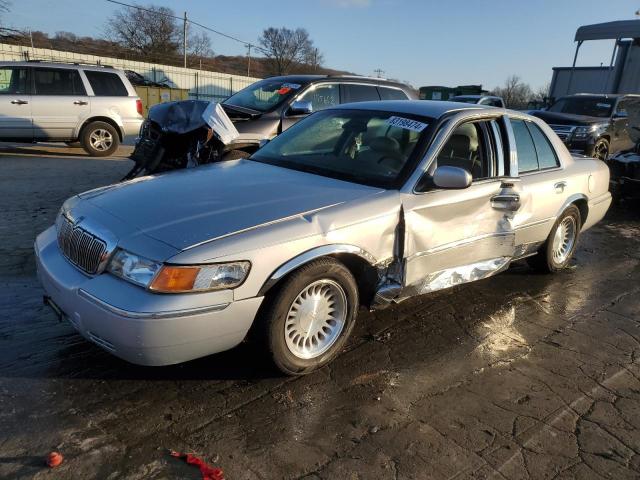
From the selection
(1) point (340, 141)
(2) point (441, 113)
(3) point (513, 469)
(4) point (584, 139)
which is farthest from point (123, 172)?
(4) point (584, 139)

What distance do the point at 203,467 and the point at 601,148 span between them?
12981 mm

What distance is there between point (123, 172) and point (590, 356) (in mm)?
8235

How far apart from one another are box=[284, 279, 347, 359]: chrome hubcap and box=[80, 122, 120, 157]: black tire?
968 centimetres

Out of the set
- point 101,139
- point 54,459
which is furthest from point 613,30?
point 54,459

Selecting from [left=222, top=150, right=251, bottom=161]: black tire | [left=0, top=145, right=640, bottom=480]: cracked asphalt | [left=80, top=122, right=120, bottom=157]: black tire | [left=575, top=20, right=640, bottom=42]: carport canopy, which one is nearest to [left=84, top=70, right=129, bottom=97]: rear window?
[left=80, top=122, right=120, bottom=157]: black tire

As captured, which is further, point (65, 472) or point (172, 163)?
point (172, 163)

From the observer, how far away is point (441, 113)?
3967 millimetres

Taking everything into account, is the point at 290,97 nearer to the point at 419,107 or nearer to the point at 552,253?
the point at 419,107

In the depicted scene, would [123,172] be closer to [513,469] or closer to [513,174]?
[513,174]

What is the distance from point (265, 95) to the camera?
7840 millimetres

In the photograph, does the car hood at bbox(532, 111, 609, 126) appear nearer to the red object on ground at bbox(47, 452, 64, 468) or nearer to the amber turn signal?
the amber turn signal

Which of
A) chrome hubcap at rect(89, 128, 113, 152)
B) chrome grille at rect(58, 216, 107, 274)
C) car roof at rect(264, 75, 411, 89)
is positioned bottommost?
chrome hubcap at rect(89, 128, 113, 152)

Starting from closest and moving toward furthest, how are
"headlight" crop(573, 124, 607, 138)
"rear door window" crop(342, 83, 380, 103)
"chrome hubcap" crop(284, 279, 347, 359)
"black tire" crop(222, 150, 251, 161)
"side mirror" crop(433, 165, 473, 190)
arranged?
"chrome hubcap" crop(284, 279, 347, 359) → "side mirror" crop(433, 165, 473, 190) → "black tire" crop(222, 150, 251, 161) → "rear door window" crop(342, 83, 380, 103) → "headlight" crop(573, 124, 607, 138)

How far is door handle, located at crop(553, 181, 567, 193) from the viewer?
4.80 metres
